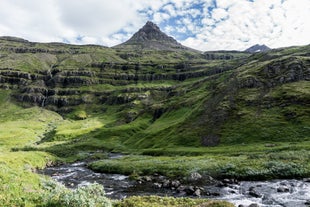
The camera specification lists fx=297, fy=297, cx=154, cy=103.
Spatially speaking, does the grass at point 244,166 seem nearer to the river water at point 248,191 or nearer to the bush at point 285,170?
the bush at point 285,170

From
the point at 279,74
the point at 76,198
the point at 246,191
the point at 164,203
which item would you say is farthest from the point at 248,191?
the point at 279,74

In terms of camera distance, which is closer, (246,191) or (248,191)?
(248,191)

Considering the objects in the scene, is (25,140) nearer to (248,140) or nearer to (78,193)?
(248,140)

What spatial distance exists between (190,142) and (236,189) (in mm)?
65234

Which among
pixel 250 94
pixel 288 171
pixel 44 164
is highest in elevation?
pixel 250 94

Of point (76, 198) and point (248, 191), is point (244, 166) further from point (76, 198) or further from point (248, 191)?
point (76, 198)

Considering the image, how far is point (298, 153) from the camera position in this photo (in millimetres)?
77938

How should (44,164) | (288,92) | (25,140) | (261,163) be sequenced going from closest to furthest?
1. (261,163)
2. (44,164)
3. (288,92)
4. (25,140)

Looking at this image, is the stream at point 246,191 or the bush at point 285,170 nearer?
the stream at point 246,191

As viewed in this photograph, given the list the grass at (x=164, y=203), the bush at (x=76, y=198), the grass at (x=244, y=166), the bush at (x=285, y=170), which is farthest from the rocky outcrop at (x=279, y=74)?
the bush at (x=76, y=198)

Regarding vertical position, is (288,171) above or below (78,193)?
below

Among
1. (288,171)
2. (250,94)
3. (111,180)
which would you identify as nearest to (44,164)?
(111,180)

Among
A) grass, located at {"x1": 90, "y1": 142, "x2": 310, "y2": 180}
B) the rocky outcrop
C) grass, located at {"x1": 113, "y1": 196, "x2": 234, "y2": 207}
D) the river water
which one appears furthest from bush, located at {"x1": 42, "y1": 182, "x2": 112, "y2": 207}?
the rocky outcrop

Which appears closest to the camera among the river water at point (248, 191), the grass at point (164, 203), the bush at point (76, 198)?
the bush at point (76, 198)
